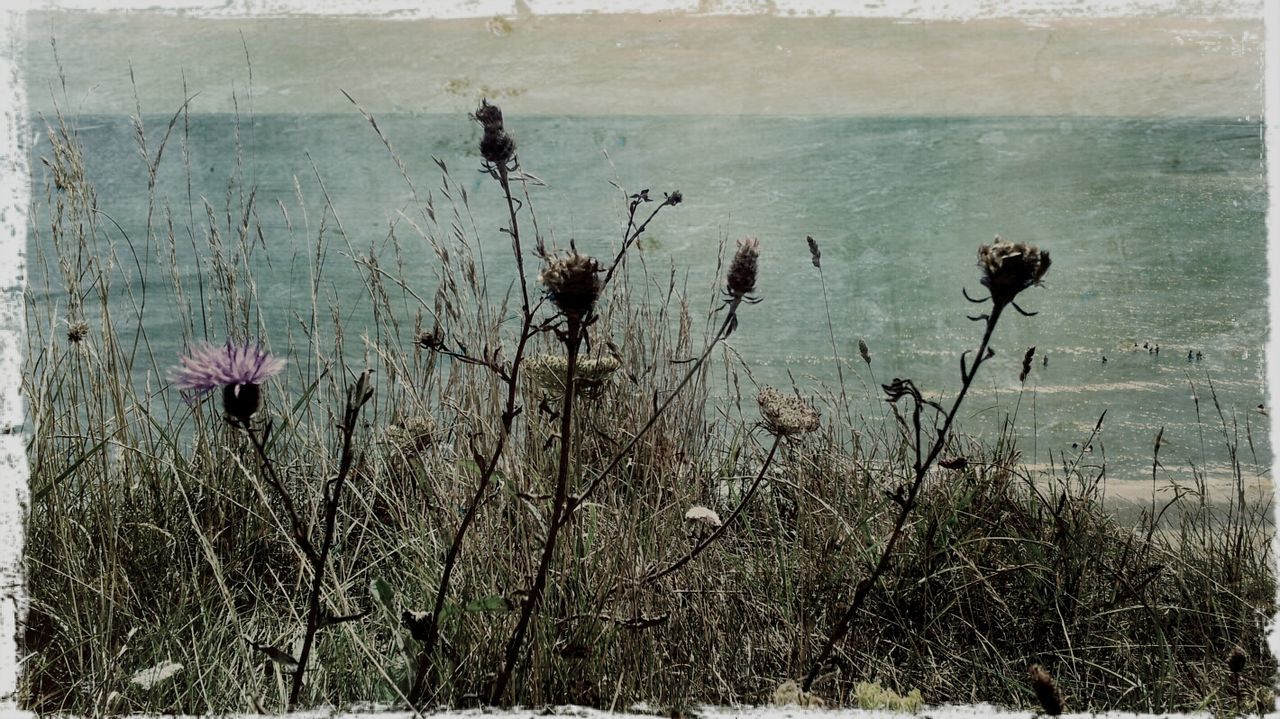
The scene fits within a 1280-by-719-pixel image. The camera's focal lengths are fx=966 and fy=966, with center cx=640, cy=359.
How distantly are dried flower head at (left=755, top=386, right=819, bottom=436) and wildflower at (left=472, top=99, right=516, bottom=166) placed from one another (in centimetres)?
53

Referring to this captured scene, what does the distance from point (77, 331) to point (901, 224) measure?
4.00 m

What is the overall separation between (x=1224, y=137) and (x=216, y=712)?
6.12 meters

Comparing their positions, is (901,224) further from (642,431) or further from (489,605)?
(489,605)

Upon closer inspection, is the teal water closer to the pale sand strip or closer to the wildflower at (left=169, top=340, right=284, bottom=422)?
the pale sand strip

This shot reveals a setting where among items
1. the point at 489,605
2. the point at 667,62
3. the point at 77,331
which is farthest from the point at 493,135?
the point at 667,62

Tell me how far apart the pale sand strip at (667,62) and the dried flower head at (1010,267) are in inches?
110

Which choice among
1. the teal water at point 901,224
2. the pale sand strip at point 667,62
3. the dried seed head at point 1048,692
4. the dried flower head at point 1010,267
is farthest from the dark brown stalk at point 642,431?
the pale sand strip at point 667,62

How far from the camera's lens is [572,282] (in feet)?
3.00

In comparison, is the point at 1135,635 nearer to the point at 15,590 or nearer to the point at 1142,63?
the point at 15,590

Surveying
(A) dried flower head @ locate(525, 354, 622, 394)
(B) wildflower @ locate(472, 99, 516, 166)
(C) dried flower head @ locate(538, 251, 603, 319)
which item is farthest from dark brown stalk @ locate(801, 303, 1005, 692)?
(B) wildflower @ locate(472, 99, 516, 166)

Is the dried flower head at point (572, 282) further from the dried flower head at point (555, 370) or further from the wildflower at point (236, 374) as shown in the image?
the dried flower head at point (555, 370)

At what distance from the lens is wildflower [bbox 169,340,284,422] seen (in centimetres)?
94

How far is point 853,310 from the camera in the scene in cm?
412

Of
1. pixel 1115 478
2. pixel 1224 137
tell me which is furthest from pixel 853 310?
pixel 1224 137
